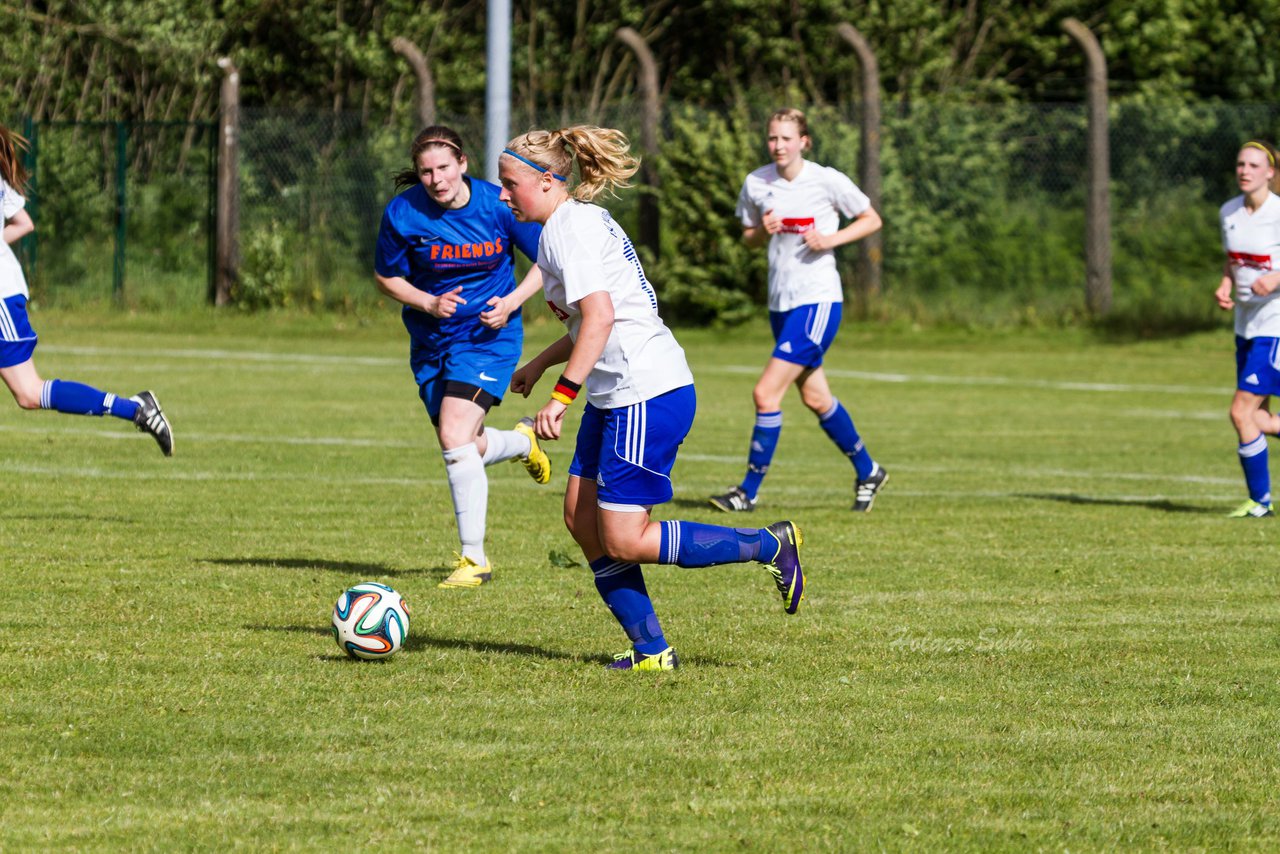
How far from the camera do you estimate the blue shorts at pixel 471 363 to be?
8531mm

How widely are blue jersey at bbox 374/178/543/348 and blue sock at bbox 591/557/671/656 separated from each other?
2.35 metres

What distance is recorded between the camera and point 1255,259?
440 inches

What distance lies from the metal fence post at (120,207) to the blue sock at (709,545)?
65.5 ft

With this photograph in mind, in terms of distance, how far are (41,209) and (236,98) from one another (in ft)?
9.52

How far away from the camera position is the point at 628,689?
242 inches

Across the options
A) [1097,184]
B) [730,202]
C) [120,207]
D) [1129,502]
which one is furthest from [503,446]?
[120,207]

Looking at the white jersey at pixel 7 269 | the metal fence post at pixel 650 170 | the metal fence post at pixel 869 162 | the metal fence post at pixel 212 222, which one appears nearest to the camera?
the white jersey at pixel 7 269

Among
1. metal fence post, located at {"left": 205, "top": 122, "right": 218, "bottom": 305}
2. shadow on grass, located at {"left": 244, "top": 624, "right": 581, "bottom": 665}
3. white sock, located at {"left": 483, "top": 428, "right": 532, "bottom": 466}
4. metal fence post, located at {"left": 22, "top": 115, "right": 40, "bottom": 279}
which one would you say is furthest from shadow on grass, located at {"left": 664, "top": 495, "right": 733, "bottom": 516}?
metal fence post, located at {"left": 22, "top": 115, "right": 40, "bottom": 279}

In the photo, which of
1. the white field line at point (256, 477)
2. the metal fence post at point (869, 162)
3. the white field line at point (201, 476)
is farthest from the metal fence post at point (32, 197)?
the white field line at point (201, 476)

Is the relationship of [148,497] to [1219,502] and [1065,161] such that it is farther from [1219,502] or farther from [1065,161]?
[1065,161]

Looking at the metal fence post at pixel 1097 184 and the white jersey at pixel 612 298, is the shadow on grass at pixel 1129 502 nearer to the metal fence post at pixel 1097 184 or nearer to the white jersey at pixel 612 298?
the white jersey at pixel 612 298

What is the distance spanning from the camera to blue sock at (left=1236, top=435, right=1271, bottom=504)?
11.1m

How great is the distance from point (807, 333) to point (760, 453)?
777 millimetres

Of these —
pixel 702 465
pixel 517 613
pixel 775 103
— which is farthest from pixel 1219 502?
pixel 775 103
